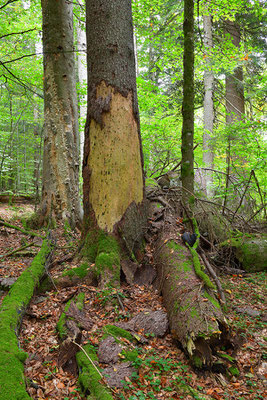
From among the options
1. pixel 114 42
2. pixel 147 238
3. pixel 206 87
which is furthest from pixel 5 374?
pixel 206 87

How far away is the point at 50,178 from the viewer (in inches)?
250

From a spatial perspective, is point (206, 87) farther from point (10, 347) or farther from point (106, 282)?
point (10, 347)

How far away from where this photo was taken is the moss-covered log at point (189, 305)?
105 inches

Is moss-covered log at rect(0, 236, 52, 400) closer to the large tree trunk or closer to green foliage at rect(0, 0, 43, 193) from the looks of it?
the large tree trunk

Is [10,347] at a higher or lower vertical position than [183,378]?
higher

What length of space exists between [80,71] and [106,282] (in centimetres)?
1142

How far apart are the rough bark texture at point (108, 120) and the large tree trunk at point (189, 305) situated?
103cm

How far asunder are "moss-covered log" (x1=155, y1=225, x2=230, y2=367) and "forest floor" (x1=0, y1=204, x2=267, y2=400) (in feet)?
0.63

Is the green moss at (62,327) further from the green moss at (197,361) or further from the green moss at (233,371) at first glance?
the green moss at (233,371)

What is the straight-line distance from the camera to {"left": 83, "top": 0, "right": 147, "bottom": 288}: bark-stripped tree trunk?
4.11 metres

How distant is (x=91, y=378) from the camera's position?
2.26 m

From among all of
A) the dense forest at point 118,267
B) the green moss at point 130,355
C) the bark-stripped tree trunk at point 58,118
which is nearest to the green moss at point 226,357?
the dense forest at point 118,267

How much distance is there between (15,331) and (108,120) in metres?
3.08

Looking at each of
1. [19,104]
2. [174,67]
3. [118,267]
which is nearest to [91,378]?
[118,267]
